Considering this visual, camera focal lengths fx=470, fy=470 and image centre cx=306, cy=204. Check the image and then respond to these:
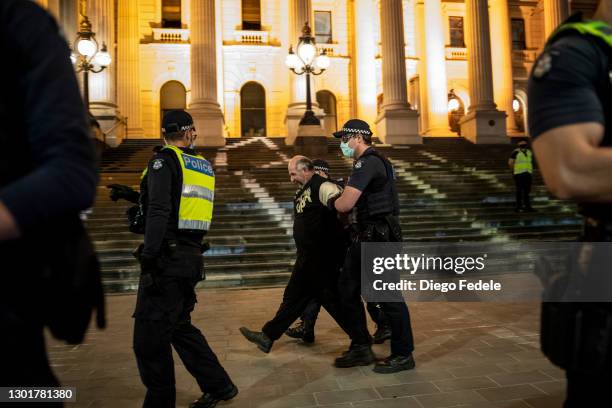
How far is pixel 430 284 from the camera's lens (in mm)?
7793

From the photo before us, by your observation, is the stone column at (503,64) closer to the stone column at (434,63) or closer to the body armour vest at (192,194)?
the stone column at (434,63)

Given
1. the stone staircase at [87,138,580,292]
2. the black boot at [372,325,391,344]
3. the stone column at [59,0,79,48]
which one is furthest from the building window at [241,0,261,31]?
the black boot at [372,325,391,344]

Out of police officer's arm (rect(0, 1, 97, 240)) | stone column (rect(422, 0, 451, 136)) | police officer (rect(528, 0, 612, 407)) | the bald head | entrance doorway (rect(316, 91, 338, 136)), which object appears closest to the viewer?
police officer's arm (rect(0, 1, 97, 240))

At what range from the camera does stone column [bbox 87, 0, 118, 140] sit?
64.9ft

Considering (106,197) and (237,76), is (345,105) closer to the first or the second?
(237,76)

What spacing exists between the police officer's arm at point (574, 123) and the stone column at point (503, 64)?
92.0ft

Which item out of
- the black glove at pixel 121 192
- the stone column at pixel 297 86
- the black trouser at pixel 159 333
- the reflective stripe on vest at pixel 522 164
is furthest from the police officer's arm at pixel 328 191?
the stone column at pixel 297 86

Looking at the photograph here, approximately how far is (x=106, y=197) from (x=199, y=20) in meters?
11.1

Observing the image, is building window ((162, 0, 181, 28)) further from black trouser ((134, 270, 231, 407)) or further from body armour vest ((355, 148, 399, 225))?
black trouser ((134, 270, 231, 407))

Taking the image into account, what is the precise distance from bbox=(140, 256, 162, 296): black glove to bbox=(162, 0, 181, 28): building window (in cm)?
2705

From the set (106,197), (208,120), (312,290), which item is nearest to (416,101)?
(208,120)

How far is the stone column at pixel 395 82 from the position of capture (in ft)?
69.5

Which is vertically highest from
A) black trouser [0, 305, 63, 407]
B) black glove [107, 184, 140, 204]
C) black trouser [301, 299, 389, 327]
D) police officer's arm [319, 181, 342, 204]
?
police officer's arm [319, 181, 342, 204]

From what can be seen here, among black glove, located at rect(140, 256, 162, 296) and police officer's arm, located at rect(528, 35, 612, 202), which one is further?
black glove, located at rect(140, 256, 162, 296)
